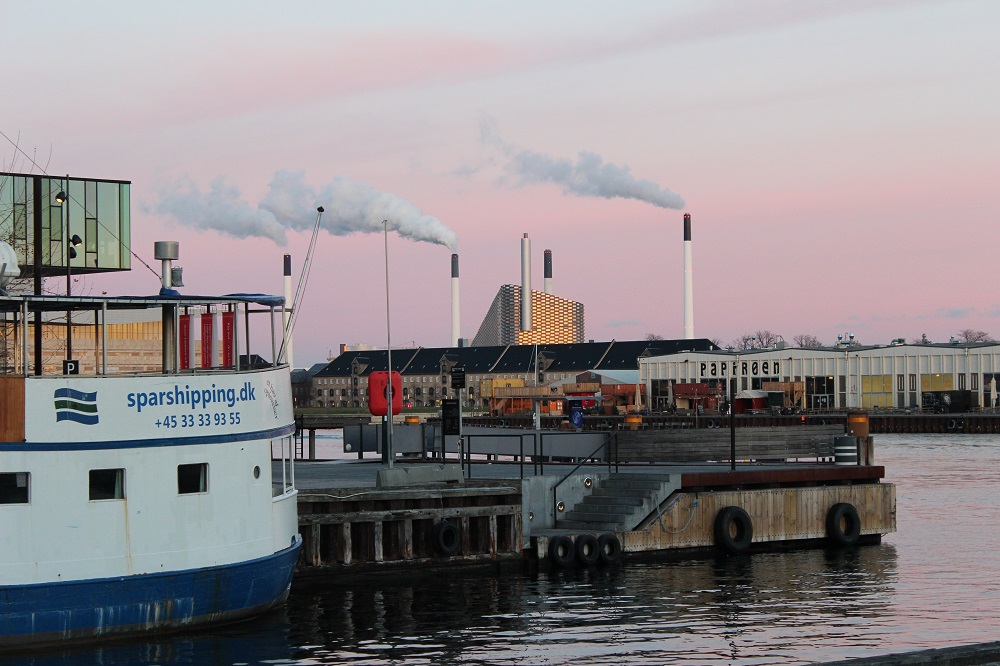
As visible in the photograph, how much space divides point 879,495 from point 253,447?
19784 millimetres

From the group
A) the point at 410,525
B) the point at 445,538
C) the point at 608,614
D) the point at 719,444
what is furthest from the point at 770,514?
the point at 410,525

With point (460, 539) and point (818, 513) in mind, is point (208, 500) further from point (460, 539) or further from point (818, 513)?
point (818, 513)

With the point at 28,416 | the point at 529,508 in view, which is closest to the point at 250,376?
the point at 28,416

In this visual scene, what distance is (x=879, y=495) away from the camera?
3619 centimetres

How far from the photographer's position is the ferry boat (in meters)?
20.7

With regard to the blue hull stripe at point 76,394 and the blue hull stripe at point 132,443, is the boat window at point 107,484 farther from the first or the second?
the blue hull stripe at point 76,394

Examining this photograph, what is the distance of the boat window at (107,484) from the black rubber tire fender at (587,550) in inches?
488

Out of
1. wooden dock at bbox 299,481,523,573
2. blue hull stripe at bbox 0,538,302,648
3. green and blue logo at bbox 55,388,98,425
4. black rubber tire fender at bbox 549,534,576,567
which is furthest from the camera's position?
black rubber tire fender at bbox 549,534,576,567

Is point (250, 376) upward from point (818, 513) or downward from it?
upward

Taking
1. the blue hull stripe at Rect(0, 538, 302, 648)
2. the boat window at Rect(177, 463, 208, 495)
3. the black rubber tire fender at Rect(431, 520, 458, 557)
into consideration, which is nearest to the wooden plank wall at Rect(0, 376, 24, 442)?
the blue hull stripe at Rect(0, 538, 302, 648)

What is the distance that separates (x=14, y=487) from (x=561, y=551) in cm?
1347

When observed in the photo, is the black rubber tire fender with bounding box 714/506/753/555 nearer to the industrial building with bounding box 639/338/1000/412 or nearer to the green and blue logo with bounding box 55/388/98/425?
the green and blue logo with bounding box 55/388/98/425

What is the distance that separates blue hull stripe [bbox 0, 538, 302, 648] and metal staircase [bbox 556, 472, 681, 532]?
35.6 feet

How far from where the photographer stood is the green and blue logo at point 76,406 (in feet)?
68.8
